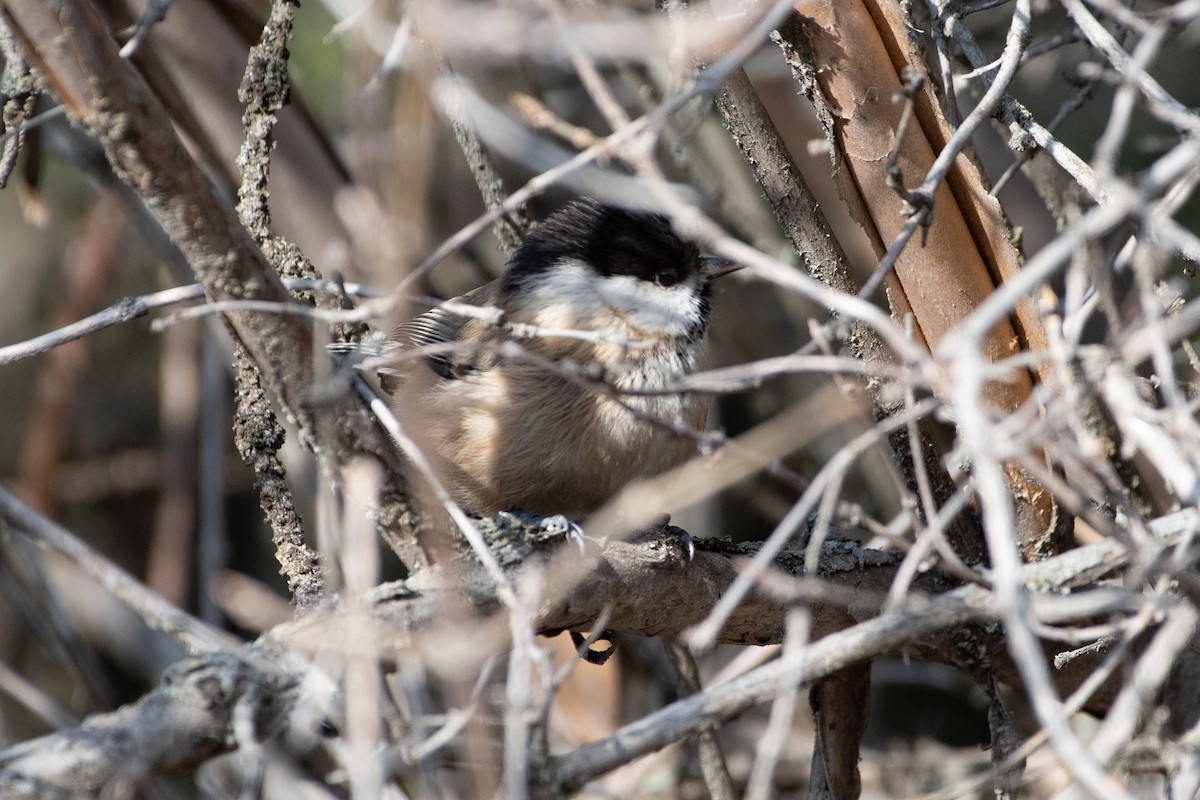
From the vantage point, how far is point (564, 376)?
2.64 meters

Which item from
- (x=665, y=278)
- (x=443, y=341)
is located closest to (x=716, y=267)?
(x=665, y=278)

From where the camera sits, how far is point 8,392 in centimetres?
561

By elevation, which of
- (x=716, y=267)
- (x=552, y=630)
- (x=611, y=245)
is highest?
(x=611, y=245)

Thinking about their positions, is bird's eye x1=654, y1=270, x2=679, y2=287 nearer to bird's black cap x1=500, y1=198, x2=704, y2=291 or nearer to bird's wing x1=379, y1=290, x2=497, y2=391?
bird's black cap x1=500, y1=198, x2=704, y2=291

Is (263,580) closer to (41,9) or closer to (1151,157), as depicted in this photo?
(41,9)

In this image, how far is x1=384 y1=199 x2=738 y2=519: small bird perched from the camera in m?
2.90

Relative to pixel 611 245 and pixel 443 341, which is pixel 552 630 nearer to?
pixel 443 341

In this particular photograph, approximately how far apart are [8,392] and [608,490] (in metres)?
3.97

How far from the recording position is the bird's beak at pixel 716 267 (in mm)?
3354

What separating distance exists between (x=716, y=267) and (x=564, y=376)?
923mm

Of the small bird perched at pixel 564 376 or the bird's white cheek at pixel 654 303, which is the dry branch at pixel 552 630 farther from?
the bird's white cheek at pixel 654 303

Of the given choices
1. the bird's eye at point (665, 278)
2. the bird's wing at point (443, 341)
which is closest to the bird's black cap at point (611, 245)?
the bird's eye at point (665, 278)

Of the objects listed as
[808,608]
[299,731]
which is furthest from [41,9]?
[808,608]

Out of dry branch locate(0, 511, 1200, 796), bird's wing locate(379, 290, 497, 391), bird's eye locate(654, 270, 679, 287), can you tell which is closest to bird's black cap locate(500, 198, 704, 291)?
bird's eye locate(654, 270, 679, 287)
